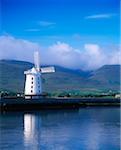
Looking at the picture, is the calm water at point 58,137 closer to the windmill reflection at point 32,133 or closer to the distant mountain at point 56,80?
the windmill reflection at point 32,133

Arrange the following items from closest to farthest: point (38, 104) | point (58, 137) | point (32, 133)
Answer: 1. point (58, 137)
2. point (32, 133)
3. point (38, 104)

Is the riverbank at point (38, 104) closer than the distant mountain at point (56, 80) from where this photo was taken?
Yes

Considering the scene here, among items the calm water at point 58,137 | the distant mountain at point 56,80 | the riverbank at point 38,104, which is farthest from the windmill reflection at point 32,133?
the distant mountain at point 56,80

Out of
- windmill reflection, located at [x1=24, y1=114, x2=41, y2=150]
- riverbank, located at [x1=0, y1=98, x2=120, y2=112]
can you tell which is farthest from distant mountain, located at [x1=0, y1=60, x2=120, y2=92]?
windmill reflection, located at [x1=24, y1=114, x2=41, y2=150]

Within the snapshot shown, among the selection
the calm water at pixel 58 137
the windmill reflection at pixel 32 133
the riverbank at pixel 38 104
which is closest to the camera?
the calm water at pixel 58 137

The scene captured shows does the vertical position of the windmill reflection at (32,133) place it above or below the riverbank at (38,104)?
below

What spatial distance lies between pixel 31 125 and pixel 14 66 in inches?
6333

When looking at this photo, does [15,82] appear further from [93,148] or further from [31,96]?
[93,148]

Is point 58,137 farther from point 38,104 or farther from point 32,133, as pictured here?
point 38,104

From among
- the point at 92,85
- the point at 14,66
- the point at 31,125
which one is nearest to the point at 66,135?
the point at 31,125

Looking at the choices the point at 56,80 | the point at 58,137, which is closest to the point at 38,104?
the point at 58,137

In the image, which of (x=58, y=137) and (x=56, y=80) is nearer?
(x=58, y=137)

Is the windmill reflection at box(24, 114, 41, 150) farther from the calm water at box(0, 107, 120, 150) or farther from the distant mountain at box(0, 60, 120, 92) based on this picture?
the distant mountain at box(0, 60, 120, 92)

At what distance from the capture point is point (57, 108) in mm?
48562
